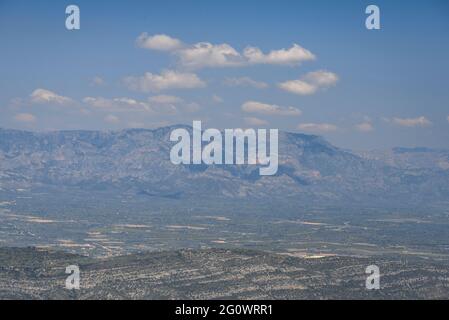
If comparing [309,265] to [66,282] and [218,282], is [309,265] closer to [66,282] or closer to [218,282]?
[218,282]

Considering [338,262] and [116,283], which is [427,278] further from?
[116,283]
